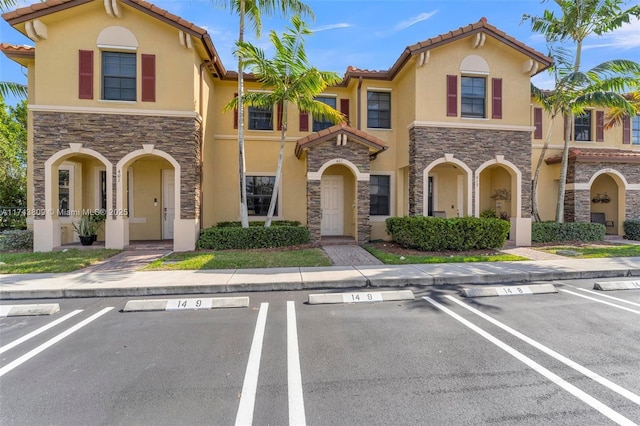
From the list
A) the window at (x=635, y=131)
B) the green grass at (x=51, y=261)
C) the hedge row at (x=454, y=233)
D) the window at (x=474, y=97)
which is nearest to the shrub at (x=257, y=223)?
the green grass at (x=51, y=261)

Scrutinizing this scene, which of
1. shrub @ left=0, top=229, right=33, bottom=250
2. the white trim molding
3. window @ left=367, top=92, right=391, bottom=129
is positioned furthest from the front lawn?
shrub @ left=0, top=229, right=33, bottom=250

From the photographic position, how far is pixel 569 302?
5.78 m

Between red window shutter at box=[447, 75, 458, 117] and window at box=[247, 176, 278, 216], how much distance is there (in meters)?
7.54

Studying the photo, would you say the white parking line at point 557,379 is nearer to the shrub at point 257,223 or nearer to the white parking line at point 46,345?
the white parking line at point 46,345

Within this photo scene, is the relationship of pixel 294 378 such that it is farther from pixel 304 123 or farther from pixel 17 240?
pixel 17 240

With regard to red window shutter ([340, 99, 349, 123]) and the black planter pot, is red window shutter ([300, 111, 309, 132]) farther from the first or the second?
the black planter pot

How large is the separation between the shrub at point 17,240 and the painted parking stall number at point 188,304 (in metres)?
8.78

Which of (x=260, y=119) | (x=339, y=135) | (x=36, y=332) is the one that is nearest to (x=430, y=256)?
(x=339, y=135)

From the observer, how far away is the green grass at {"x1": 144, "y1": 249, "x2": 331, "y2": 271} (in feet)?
26.7

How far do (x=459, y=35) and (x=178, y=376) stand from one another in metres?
13.1

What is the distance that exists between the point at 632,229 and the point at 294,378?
17100 mm

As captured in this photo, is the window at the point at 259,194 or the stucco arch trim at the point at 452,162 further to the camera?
the window at the point at 259,194

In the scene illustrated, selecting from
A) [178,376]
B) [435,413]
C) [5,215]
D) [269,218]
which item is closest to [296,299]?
[178,376]

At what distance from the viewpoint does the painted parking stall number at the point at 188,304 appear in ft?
18.0
